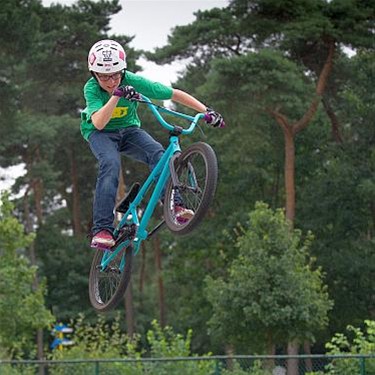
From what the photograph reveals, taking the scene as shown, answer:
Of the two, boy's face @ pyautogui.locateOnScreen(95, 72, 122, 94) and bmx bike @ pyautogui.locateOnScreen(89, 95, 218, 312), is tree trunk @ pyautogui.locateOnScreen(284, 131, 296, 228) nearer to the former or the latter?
bmx bike @ pyautogui.locateOnScreen(89, 95, 218, 312)

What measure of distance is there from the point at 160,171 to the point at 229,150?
34.5 m

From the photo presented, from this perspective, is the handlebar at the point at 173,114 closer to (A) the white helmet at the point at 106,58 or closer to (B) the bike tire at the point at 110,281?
(A) the white helmet at the point at 106,58

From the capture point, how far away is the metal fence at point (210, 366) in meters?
18.5

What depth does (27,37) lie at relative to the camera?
28.4 metres

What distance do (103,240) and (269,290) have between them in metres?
22.7

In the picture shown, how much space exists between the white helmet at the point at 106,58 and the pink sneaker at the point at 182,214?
3.72 ft

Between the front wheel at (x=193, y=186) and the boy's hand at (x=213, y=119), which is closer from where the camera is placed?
the front wheel at (x=193, y=186)

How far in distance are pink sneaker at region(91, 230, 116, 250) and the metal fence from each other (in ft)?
34.4

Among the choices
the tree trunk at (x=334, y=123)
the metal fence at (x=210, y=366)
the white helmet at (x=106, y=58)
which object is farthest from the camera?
the tree trunk at (x=334, y=123)

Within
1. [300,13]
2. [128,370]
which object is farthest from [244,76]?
[128,370]

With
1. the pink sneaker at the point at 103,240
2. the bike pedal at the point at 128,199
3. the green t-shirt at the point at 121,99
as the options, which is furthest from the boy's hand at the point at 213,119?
the pink sneaker at the point at 103,240

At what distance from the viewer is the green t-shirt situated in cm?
776

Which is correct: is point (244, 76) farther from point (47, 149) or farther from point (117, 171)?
point (117, 171)

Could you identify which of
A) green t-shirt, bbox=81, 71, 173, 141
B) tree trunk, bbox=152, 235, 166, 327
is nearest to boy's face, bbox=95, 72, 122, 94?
green t-shirt, bbox=81, 71, 173, 141
